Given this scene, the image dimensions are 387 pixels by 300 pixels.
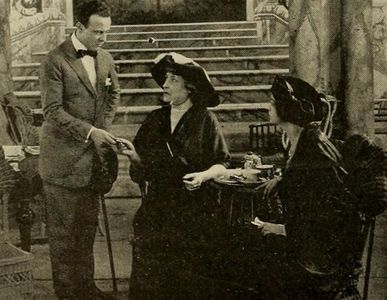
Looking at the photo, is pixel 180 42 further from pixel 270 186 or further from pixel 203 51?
pixel 270 186

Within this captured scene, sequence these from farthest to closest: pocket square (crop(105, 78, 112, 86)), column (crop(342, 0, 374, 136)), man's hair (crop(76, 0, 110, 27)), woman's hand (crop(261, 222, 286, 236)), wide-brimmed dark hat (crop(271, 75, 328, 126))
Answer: column (crop(342, 0, 374, 136))
pocket square (crop(105, 78, 112, 86))
man's hair (crop(76, 0, 110, 27))
woman's hand (crop(261, 222, 286, 236))
wide-brimmed dark hat (crop(271, 75, 328, 126))

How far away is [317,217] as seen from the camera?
11.1ft

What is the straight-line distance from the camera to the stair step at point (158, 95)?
3775mm

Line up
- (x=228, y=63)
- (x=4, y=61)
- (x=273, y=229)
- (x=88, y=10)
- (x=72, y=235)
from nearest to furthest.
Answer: (x=273, y=229) → (x=88, y=10) → (x=72, y=235) → (x=4, y=61) → (x=228, y=63)

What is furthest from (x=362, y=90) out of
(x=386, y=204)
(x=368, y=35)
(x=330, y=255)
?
(x=330, y=255)

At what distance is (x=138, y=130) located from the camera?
369cm

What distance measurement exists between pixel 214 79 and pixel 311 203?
86 cm

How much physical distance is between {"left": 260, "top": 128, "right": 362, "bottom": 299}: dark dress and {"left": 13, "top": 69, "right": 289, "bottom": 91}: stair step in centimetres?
62

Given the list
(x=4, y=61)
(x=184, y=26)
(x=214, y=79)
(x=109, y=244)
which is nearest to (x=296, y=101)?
(x=214, y=79)

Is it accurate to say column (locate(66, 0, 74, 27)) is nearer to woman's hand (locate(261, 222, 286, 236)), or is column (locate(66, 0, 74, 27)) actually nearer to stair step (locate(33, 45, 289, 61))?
stair step (locate(33, 45, 289, 61))

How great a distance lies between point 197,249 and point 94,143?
693mm

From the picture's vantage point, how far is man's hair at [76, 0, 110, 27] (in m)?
3.59

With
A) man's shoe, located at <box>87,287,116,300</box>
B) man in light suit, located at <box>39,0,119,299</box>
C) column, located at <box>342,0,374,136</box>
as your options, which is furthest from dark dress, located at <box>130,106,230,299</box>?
column, located at <box>342,0,374,136</box>

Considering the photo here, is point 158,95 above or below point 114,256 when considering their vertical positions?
above
